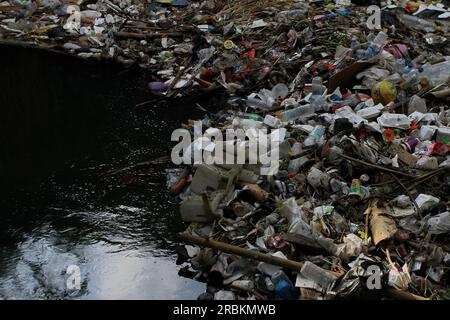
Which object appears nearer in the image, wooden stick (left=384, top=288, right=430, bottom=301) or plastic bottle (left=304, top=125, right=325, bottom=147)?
wooden stick (left=384, top=288, right=430, bottom=301)

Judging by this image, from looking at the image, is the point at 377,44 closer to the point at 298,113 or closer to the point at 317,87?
the point at 317,87

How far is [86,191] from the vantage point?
5.96 m

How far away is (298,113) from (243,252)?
2570mm

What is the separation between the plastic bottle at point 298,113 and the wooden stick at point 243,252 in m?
2.39

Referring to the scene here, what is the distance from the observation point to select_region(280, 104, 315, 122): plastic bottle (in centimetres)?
655

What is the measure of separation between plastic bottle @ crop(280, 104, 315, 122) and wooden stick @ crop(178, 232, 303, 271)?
2.39 metres

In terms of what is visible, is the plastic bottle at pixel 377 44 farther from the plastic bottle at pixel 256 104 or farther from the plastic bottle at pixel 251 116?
the plastic bottle at pixel 251 116

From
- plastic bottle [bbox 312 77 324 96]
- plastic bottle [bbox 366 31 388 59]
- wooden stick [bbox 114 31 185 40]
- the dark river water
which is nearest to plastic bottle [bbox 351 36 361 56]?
plastic bottle [bbox 366 31 388 59]

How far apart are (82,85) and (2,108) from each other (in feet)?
4.17

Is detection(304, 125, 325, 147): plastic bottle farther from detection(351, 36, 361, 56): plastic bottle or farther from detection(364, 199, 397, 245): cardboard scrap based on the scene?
detection(351, 36, 361, 56): plastic bottle

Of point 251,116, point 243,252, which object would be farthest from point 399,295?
point 251,116

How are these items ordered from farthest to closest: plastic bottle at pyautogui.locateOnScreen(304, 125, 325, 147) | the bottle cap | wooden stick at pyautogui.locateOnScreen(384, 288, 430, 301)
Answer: the bottle cap → plastic bottle at pyautogui.locateOnScreen(304, 125, 325, 147) → wooden stick at pyautogui.locateOnScreen(384, 288, 430, 301)

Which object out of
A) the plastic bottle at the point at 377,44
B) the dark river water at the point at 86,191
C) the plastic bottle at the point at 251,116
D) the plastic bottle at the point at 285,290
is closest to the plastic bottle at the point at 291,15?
the plastic bottle at the point at 377,44
